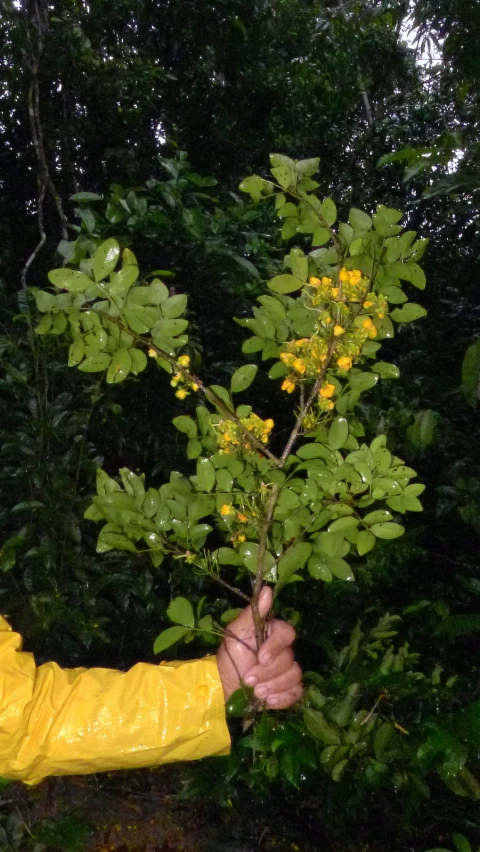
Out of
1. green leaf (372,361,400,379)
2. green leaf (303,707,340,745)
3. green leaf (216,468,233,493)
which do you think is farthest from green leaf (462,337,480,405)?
green leaf (303,707,340,745)

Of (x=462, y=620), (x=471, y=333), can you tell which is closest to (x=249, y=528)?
(x=462, y=620)

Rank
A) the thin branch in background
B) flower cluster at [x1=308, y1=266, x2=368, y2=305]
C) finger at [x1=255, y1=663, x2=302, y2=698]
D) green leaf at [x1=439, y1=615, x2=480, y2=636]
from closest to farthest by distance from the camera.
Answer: flower cluster at [x1=308, y1=266, x2=368, y2=305] → finger at [x1=255, y1=663, x2=302, y2=698] → green leaf at [x1=439, y1=615, x2=480, y2=636] → the thin branch in background

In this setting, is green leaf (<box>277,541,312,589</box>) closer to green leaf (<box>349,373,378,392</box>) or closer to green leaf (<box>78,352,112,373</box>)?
green leaf (<box>349,373,378,392</box>)

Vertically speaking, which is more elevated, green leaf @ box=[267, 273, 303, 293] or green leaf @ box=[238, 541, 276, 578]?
green leaf @ box=[267, 273, 303, 293]

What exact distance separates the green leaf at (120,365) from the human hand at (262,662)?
389mm

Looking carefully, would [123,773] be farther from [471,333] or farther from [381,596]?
[471,333]

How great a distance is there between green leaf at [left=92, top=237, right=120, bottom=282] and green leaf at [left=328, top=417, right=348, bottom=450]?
0.39 meters

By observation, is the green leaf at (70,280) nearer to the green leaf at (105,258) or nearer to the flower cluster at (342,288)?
the green leaf at (105,258)

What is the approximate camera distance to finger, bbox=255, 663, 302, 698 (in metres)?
0.95

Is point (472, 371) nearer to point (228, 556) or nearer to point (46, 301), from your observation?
point (228, 556)

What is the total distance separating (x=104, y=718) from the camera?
36.7 inches

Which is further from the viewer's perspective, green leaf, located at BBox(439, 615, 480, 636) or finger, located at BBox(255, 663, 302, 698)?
green leaf, located at BBox(439, 615, 480, 636)

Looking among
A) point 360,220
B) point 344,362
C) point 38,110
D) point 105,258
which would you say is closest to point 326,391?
point 344,362

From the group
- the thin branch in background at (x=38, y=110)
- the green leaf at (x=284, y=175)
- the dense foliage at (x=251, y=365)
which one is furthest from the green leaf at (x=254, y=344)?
the thin branch in background at (x=38, y=110)
